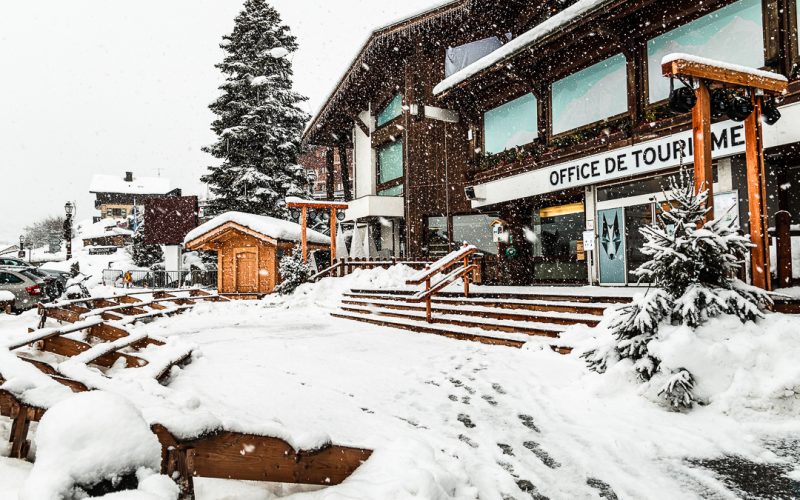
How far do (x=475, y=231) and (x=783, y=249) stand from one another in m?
13.3

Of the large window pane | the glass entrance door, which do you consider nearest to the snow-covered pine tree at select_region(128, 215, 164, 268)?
the large window pane

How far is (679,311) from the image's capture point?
15.5 feet

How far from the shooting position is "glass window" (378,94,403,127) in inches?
874

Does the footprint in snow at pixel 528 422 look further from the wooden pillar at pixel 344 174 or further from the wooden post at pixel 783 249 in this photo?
the wooden pillar at pixel 344 174

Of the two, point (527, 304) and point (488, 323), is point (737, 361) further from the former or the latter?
point (488, 323)

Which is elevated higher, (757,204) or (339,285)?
(757,204)

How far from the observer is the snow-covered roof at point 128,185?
86938 millimetres

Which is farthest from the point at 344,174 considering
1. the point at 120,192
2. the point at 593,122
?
the point at 120,192

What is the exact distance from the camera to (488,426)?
4.21 metres

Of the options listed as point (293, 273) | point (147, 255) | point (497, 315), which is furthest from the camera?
point (147, 255)

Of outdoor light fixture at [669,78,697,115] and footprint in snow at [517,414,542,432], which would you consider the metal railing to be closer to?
footprint in snow at [517,414,542,432]

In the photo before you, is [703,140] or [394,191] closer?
[703,140]

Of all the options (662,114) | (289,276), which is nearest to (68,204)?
(289,276)

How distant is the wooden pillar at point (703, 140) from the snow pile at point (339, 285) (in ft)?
31.1
